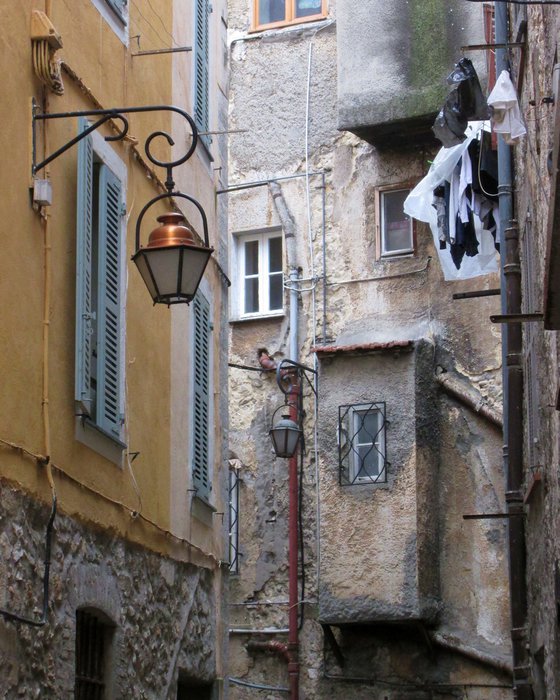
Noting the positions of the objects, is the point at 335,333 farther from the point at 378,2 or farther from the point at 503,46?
the point at 503,46

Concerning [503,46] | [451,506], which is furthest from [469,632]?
[503,46]

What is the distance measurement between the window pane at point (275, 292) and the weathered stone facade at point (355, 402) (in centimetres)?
38

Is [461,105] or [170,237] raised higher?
[461,105]

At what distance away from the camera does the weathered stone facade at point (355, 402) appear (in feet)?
53.0

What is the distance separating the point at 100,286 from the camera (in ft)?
28.7

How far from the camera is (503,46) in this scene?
11.0 meters

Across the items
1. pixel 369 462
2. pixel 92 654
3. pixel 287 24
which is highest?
pixel 287 24

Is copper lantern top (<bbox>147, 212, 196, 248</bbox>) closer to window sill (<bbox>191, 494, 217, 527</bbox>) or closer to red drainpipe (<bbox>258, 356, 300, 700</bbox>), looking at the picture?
window sill (<bbox>191, 494, 217, 527</bbox>)

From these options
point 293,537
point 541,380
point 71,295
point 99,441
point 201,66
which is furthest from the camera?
point 293,537

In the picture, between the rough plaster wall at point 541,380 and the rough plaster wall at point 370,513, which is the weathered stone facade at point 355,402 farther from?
the rough plaster wall at point 541,380

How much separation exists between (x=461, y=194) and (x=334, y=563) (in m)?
5.48

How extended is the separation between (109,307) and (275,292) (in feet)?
31.9

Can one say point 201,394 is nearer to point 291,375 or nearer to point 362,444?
point 362,444

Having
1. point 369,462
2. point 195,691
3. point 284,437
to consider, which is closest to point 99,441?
point 195,691
